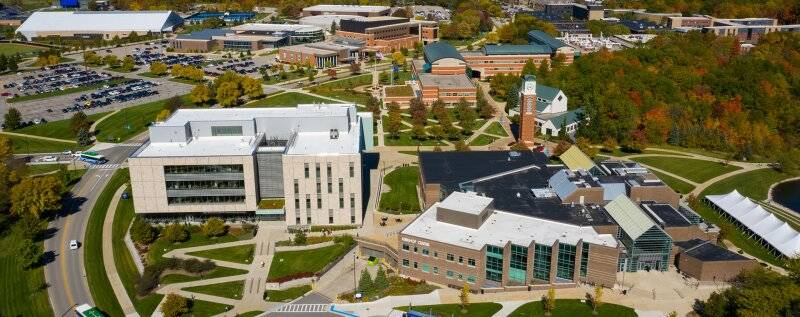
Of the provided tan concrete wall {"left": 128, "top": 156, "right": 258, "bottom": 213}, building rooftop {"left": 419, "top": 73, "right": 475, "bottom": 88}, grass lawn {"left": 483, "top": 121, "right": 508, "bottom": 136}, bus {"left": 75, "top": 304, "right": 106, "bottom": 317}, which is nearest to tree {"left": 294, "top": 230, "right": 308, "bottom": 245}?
tan concrete wall {"left": 128, "top": 156, "right": 258, "bottom": 213}

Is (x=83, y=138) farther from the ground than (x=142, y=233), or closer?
farther from the ground

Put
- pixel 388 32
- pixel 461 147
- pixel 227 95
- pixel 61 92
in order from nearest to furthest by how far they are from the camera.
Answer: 1. pixel 461 147
2. pixel 227 95
3. pixel 61 92
4. pixel 388 32

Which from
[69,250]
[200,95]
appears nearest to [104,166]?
[69,250]

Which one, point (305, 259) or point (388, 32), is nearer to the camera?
point (305, 259)

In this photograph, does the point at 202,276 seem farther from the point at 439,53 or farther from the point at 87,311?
the point at 439,53

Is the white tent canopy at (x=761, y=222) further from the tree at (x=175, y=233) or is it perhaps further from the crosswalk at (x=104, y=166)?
the crosswalk at (x=104, y=166)

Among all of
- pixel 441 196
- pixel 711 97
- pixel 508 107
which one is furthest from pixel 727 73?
pixel 441 196

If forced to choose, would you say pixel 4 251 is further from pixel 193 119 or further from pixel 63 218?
pixel 193 119
